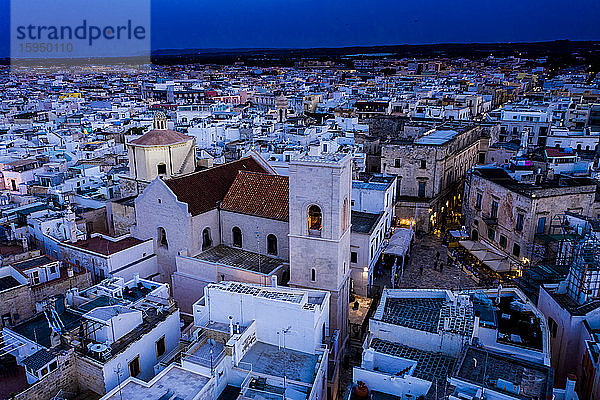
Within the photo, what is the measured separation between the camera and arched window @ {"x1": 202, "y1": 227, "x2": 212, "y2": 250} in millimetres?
27531

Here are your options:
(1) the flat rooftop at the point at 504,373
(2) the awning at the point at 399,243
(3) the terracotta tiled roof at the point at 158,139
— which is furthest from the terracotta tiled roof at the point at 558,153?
(3) the terracotta tiled roof at the point at 158,139

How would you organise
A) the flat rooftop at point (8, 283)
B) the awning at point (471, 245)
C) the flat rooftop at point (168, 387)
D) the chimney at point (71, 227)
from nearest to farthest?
the flat rooftop at point (168, 387) → the flat rooftop at point (8, 283) → the chimney at point (71, 227) → the awning at point (471, 245)

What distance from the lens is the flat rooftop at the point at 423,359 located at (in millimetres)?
16688

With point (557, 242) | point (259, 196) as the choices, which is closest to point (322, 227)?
point (259, 196)

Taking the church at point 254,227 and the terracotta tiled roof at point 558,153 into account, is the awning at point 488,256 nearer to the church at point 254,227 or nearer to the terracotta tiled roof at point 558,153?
the church at point 254,227

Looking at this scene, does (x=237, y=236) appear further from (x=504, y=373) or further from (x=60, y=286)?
(x=504, y=373)

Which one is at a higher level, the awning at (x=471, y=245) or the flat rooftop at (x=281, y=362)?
the awning at (x=471, y=245)

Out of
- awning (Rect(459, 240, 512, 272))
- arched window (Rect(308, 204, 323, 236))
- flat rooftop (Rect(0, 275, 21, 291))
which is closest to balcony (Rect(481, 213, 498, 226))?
awning (Rect(459, 240, 512, 272))

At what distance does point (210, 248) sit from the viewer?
2791 cm

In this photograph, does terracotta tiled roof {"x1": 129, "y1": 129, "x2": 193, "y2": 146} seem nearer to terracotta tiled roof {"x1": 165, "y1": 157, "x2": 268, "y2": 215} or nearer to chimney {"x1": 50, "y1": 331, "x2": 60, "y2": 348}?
terracotta tiled roof {"x1": 165, "y1": 157, "x2": 268, "y2": 215}

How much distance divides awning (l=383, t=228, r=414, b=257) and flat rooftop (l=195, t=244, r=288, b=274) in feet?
29.6

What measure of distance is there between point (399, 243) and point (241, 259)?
39.3 feet

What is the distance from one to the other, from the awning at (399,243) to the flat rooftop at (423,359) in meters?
13.7

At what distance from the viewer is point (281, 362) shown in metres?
18.3
